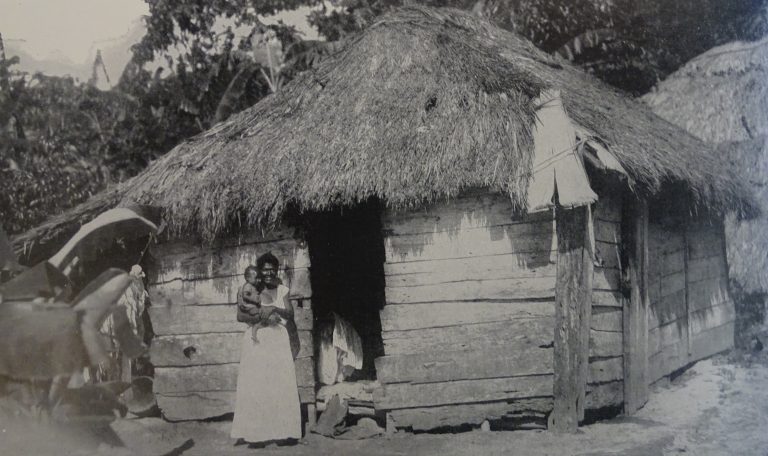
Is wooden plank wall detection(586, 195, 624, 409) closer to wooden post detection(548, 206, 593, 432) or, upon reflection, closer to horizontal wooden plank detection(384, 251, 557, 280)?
wooden post detection(548, 206, 593, 432)

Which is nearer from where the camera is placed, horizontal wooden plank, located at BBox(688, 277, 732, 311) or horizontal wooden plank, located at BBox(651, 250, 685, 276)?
horizontal wooden plank, located at BBox(651, 250, 685, 276)

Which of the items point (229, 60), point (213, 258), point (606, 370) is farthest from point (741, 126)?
point (229, 60)

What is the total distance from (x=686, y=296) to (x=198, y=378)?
5.46 meters

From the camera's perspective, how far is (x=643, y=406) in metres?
6.21

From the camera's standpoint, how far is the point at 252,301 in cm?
541

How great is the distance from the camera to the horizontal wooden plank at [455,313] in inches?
216

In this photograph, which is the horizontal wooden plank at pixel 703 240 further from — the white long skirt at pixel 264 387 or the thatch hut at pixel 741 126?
the white long skirt at pixel 264 387

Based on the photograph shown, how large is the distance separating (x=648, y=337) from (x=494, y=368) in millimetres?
1940

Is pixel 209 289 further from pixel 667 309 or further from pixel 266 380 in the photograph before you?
pixel 667 309

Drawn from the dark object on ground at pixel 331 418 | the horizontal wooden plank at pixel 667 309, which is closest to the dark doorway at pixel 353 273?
the dark object on ground at pixel 331 418

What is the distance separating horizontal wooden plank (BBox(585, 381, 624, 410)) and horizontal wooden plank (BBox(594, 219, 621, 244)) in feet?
4.18

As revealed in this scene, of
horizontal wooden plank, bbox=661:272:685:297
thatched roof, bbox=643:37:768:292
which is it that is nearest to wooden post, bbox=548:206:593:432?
horizontal wooden plank, bbox=661:272:685:297

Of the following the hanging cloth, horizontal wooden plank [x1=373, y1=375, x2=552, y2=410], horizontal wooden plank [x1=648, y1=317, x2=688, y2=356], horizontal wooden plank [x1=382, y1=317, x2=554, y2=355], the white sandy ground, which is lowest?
the white sandy ground

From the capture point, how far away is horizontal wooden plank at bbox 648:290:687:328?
22.3 feet
